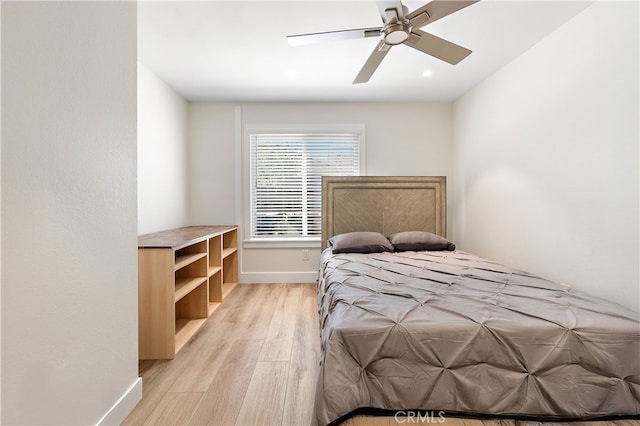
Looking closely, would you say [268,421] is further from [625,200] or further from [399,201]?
[399,201]

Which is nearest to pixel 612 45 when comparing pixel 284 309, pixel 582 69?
pixel 582 69

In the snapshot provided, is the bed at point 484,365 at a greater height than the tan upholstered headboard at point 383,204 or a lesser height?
lesser

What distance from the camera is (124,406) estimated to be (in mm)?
1458

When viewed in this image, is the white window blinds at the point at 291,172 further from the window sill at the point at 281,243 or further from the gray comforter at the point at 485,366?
the gray comforter at the point at 485,366

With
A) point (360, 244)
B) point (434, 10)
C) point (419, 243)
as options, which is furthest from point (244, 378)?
point (434, 10)

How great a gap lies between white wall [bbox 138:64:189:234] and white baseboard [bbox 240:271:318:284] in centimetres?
108

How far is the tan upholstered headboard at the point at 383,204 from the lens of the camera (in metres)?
3.74

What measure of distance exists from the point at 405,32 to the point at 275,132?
95.4 inches

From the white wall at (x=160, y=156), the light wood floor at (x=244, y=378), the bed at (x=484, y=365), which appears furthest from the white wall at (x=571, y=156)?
the white wall at (x=160, y=156)

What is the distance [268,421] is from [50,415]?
863 mm

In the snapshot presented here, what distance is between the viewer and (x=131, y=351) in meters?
1.55

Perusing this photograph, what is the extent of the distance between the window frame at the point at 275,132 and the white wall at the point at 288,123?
0.18 feet

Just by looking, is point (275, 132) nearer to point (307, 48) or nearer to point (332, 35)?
point (307, 48)

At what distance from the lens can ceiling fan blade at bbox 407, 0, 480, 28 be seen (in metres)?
1.51
